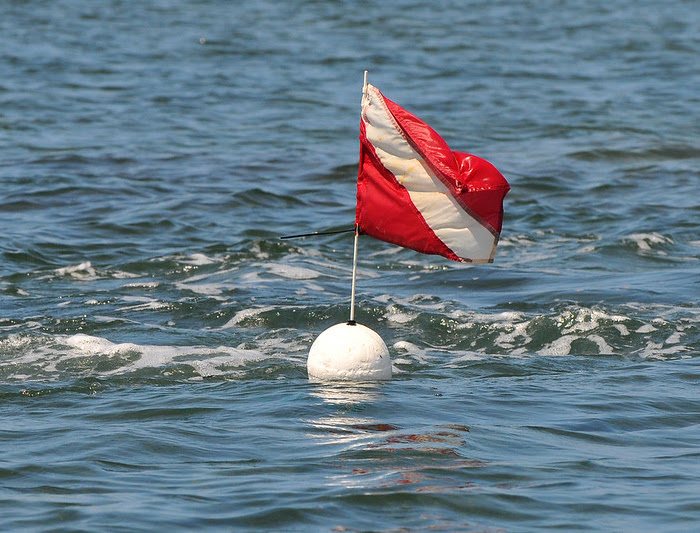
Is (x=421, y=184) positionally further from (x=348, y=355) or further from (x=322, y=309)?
(x=322, y=309)

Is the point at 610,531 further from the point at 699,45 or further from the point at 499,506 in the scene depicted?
the point at 699,45

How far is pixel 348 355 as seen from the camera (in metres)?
7.58

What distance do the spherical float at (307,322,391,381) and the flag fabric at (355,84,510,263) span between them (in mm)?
714

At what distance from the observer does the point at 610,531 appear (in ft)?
17.4

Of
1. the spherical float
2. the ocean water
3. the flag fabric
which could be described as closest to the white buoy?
the spherical float

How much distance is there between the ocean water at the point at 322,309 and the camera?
5.84m

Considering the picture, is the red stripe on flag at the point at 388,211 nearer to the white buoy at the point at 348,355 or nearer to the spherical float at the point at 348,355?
the white buoy at the point at 348,355

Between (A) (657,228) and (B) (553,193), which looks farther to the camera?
(B) (553,193)

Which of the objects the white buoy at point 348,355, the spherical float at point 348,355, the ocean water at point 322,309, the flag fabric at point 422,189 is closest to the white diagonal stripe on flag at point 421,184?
the flag fabric at point 422,189

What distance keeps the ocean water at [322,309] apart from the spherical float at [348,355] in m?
0.13

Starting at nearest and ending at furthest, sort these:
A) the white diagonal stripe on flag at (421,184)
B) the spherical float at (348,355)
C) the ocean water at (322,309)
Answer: the ocean water at (322,309), the spherical float at (348,355), the white diagonal stripe on flag at (421,184)

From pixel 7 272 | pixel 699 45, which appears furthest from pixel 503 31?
pixel 7 272

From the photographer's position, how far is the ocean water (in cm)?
584

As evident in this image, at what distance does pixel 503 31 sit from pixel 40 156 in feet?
65.5
